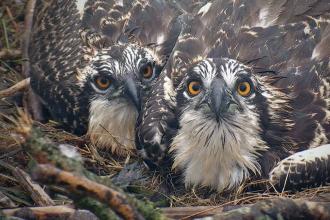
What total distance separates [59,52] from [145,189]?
65.6 inches

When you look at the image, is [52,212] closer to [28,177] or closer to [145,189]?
[28,177]

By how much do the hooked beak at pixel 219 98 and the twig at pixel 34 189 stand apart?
3.98 ft

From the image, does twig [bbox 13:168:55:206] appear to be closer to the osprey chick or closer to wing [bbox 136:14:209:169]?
wing [bbox 136:14:209:169]

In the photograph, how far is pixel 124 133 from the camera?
20.2 feet

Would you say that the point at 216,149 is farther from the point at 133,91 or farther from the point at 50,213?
the point at 50,213

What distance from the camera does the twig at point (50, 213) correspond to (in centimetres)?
440

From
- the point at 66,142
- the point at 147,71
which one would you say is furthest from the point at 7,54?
the point at 147,71

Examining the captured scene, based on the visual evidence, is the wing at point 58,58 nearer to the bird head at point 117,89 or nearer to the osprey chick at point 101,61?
the osprey chick at point 101,61

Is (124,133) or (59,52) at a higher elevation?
(59,52)

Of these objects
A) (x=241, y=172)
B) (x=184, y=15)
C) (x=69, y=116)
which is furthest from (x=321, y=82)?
(x=69, y=116)

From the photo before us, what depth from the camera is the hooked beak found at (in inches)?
199

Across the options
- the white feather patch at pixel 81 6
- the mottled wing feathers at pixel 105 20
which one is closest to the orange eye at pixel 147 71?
the mottled wing feathers at pixel 105 20

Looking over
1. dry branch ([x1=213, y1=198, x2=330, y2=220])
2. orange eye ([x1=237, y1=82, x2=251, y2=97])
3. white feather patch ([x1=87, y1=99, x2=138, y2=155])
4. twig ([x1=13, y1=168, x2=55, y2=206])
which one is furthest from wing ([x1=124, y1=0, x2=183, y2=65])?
dry branch ([x1=213, y1=198, x2=330, y2=220])

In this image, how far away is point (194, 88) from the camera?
209 inches
